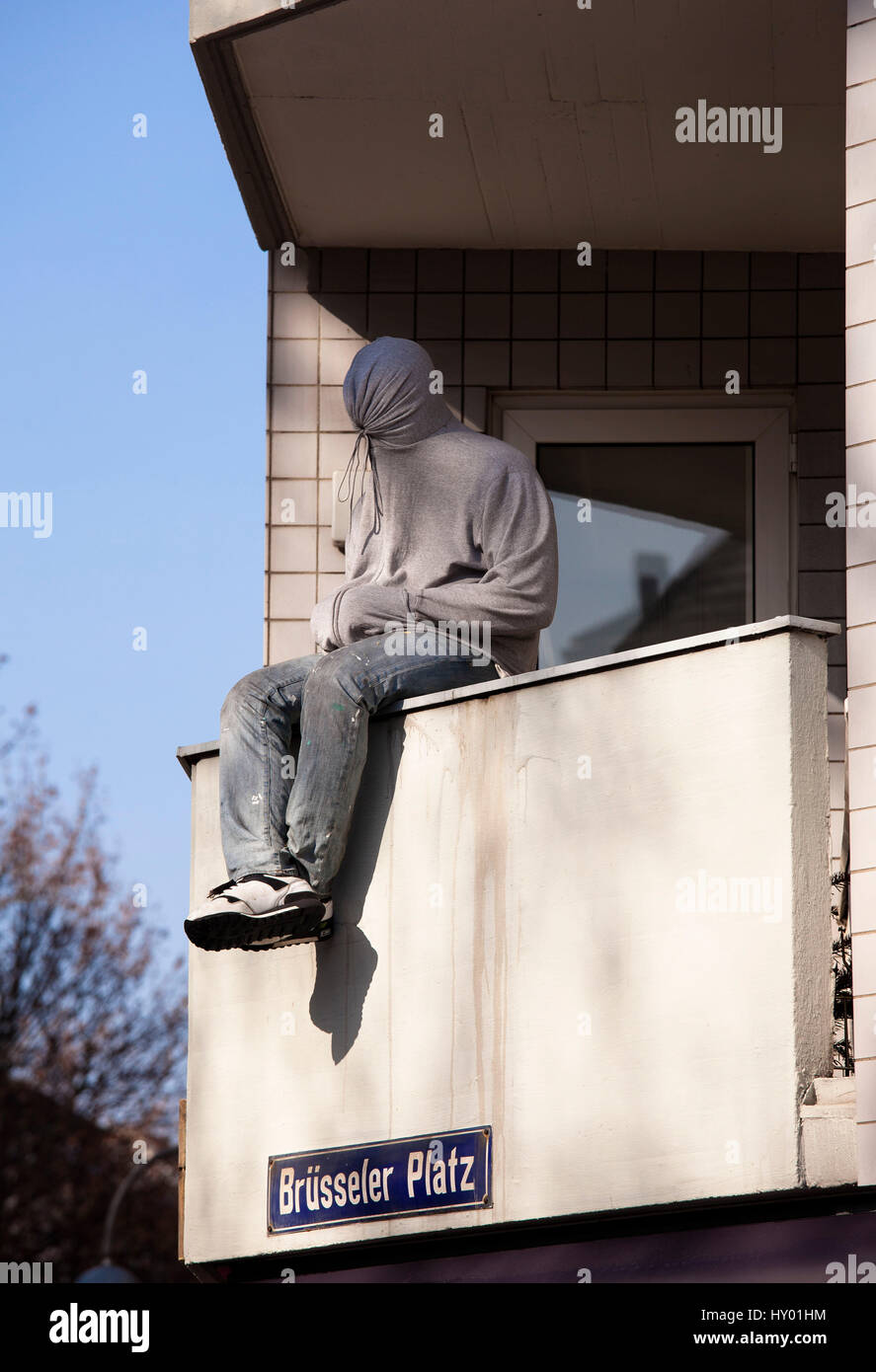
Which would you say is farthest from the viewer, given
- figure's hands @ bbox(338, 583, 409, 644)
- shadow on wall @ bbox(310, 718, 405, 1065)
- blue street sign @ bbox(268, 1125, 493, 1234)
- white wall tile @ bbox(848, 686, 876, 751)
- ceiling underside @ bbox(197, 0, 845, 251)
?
ceiling underside @ bbox(197, 0, 845, 251)

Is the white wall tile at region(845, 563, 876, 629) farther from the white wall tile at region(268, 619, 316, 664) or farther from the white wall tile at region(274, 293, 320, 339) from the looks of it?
the white wall tile at region(274, 293, 320, 339)

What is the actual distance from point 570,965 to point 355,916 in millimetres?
908

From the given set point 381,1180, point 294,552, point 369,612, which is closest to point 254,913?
point 381,1180

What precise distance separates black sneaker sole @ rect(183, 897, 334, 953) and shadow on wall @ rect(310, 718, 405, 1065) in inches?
7.7

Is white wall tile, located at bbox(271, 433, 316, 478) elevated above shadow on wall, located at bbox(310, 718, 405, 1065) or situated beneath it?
elevated above

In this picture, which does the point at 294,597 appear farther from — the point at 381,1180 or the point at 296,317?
the point at 381,1180

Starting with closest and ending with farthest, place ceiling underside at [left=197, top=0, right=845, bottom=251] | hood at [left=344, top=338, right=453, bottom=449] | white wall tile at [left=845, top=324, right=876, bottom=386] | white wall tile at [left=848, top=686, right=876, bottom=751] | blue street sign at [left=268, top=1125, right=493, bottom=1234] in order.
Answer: white wall tile at [left=848, top=686, right=876, bottom=751]
white wall tile at [left=845, top=324, right=876, bottom=386]
blue street sign at [left=268, top=1125, right=493, bottom=1234]
hood at [left=344, top=338, right=453, bottom=449]
ceiling underside at [left=197, top=0, right=845, bottom=251]

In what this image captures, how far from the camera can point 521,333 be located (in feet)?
29.0

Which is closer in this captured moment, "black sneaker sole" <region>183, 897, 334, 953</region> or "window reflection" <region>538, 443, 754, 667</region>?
"black sneaker sole" <region>183, 897, 334, 953</region>

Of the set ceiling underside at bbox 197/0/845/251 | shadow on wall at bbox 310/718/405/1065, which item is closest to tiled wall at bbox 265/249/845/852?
ceiling underside at bbox 197/0/845/251

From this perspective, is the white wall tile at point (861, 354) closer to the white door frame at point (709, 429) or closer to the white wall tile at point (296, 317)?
the white door frame at point (709, 429)

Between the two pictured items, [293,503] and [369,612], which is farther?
[293,503]

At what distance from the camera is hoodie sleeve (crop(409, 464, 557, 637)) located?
22.2 ft
